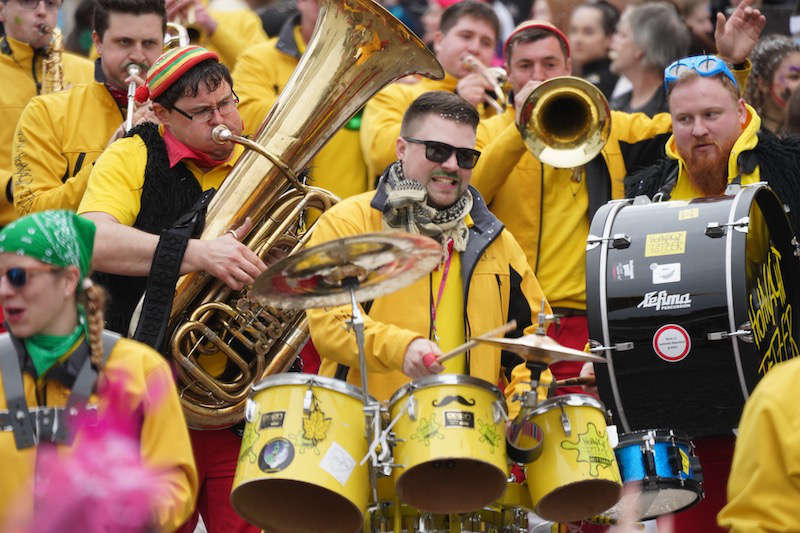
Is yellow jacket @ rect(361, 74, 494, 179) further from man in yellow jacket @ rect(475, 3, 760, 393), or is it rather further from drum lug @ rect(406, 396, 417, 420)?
drum lug @ rect(406, 396, 417, 420)

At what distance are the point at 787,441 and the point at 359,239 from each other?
1470 millimetres

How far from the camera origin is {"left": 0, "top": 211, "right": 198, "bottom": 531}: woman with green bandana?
14.4ft

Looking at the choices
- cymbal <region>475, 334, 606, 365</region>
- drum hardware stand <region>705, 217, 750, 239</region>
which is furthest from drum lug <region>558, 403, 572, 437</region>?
drum hardware stand <region>705, 217, 750, 239</region>

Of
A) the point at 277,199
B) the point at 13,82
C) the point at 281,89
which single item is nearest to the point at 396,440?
the point at 277,199

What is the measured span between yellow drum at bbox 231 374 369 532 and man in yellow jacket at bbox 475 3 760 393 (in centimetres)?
221

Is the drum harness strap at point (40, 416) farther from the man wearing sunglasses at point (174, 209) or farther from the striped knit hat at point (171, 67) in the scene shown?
the striped knit hat at point (171, 67)

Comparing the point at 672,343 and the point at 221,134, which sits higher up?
the point at 221,134

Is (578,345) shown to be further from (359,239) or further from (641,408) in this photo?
(359,239)

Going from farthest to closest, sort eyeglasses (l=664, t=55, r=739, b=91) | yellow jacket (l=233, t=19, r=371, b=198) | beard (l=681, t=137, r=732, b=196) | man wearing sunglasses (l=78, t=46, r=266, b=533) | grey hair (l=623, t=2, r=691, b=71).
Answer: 1. grey hair (l=623, t=2, r=691, b=71)
2. yellow jacket (l=233, t=19, r=371, b=198)
3. eyeglasses (l=664, t=55, r=739, b=91)
4. beard (l=681, t=137, r=732, b=196)
5. man wearing sunglasses (l=78, t=46, r=266, b=533)

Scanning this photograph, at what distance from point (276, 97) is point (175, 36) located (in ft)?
2.44

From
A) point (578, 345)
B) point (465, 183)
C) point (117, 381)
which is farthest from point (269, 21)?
point (117, 381)

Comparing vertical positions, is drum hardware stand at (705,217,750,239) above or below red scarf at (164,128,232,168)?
below

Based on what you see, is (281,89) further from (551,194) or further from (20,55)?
(551,194)

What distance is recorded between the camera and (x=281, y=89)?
8.90 m
